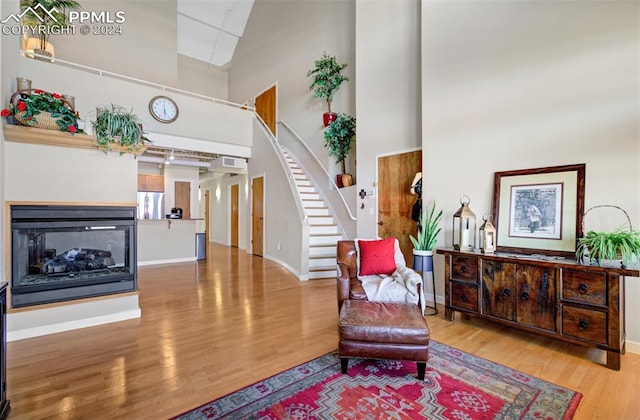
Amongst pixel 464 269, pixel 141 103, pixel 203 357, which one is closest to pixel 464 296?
pixel 464 269

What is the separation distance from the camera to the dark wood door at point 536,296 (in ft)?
8.63

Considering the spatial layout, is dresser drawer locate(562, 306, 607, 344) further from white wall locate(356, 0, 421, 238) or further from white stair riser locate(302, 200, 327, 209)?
white stair riser locate(302, 200, 327, 209)

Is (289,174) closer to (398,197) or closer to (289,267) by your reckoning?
(289,267)

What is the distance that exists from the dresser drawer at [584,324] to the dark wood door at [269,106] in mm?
7925

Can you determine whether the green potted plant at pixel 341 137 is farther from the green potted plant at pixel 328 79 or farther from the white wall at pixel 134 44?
the white wall at pixel 134 44

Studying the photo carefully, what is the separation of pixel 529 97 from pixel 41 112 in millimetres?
4845

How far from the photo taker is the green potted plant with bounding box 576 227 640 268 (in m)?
2.31

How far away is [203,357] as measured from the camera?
2.49 m

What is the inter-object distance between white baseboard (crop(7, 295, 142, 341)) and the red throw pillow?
2639mm

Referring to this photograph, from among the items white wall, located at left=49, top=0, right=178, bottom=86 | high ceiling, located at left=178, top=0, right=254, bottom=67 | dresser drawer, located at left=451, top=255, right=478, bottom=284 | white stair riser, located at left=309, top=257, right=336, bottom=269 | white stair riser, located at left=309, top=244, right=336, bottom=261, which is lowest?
white stair riser, located at left=309, top=257, right=336, bottom=269

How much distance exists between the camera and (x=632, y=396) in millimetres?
2012

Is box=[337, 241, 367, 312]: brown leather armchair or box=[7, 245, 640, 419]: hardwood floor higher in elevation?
box=[337, 241, 367, 312]: brown leather armchair

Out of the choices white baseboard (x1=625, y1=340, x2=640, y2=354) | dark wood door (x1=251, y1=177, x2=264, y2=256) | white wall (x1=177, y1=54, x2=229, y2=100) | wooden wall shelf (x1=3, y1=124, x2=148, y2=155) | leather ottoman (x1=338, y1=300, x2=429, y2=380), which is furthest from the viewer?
white wall (x1=177, y1=54, x2=229, y2=100)

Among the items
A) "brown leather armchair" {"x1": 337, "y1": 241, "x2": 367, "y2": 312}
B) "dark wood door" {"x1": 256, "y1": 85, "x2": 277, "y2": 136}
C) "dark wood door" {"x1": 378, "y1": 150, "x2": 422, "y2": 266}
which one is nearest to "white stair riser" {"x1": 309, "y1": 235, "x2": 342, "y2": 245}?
"dark wood door" {"x1": 378, "y1": 150, "x2": 422, "y2": 266}
